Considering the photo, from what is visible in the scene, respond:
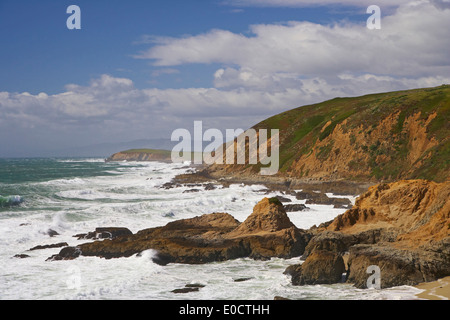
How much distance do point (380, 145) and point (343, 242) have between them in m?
45.8

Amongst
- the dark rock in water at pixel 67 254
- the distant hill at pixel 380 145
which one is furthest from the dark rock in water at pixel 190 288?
the distant hill at pixel 380 145

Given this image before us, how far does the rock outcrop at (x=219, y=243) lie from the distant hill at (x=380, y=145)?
101 ft

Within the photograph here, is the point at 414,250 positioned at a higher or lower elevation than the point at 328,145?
lower

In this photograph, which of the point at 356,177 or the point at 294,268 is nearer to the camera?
the point at 294,268

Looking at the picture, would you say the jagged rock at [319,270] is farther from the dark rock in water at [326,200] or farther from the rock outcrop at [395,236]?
the dark rock in water at [326,200]

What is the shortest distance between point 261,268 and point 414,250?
21.8ft

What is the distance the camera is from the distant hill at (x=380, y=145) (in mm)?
57109

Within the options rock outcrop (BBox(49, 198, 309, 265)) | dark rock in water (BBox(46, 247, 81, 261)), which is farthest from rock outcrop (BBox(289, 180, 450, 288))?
dark rock in water (BBox(46, 247, 81, 261))

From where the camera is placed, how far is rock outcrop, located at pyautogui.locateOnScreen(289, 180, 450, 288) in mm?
18016

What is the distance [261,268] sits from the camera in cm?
2119

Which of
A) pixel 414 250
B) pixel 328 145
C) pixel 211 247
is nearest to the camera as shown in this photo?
pixel 414 250

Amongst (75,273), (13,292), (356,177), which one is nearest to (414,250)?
(75,273)
